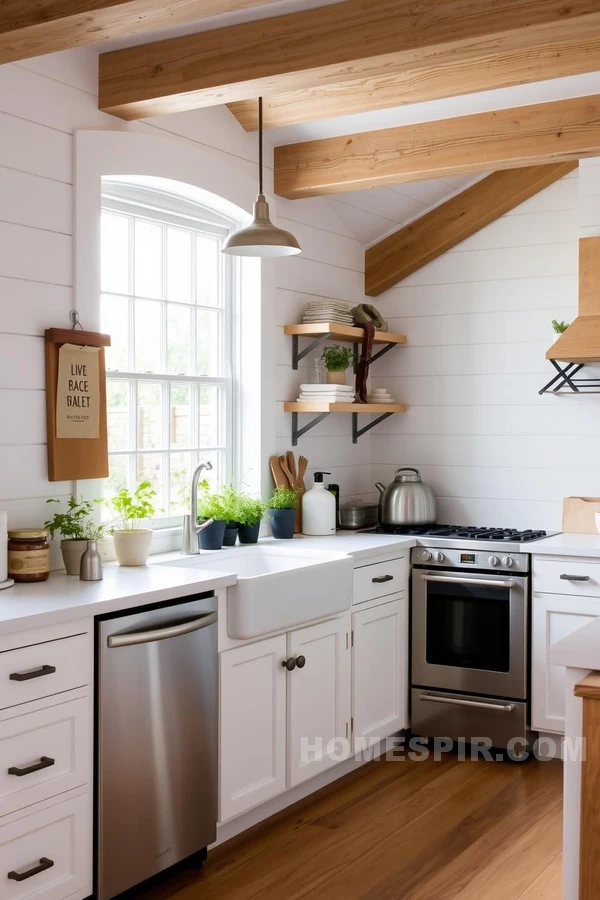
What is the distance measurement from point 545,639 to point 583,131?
210 cm

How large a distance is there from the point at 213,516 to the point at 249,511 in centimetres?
21

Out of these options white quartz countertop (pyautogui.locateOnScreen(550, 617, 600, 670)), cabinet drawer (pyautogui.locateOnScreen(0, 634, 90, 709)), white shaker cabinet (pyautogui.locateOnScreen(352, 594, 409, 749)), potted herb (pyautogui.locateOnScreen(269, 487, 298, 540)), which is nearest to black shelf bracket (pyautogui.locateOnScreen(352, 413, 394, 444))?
potted herb (pyautogui.locateOnScreen(269, 487, 298, 540))

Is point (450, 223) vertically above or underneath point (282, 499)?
above

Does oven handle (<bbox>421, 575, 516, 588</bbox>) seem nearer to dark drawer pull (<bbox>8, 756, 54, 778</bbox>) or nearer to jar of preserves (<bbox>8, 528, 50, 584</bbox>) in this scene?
jar of preserves (<bbox>8, 528, 50, 584</bbox>)

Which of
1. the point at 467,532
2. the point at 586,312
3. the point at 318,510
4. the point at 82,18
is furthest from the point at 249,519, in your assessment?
the point at 82,18

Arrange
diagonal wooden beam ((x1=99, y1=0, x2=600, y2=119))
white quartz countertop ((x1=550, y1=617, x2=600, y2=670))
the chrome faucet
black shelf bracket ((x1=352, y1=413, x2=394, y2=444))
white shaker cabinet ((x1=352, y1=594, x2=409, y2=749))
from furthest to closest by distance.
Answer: black shelf bracket ((x1=352, y1=413, x2=394, y2=444))
white shaker cabinet ((x1=352, y1=594, x2=409, y2=749))
the chrome faucet
diagonal wooden beam ((x1=99, y1=0, x2=600, y2=119))
white quartz countertop ((x1=550, y1=617, x2=600, y2=670))

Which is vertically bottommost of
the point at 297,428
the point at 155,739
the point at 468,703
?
the point at 468,703

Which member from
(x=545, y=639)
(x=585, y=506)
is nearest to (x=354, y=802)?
(x=545, y=639)

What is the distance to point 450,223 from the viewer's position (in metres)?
4.92

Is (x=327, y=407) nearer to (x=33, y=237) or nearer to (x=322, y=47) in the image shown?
(x=33, y=237)

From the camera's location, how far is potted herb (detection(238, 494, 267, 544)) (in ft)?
13.3

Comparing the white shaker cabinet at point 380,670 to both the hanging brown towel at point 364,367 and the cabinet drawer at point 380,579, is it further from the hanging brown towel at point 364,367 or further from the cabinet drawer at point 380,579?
the hanging brown towel at point 364,367

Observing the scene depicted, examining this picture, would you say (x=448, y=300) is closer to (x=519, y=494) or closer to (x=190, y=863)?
(x=519, y=494)

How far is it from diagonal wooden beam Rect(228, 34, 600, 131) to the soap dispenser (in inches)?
63.2
